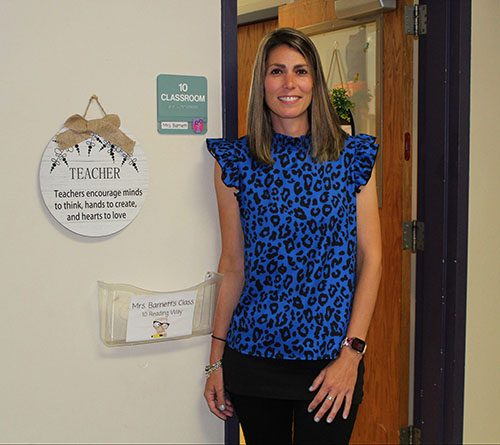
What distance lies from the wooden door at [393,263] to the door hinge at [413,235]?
0.15 ft

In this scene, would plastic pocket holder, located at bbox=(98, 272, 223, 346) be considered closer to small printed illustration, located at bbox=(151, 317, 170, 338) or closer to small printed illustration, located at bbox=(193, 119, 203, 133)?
small printed illustration, located at bbox=(151, 317, 170, 338)

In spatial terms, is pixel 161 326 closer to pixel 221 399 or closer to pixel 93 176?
pixel 221 399

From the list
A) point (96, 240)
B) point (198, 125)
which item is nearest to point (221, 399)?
point (96, 240)

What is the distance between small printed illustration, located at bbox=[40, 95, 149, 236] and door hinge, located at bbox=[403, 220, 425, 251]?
1095 millimetres

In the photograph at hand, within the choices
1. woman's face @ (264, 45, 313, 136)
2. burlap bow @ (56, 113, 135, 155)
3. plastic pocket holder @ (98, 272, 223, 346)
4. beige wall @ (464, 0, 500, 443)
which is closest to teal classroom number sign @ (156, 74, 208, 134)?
burlap bow @ (56, 113, 135, 155)

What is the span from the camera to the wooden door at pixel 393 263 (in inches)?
94.3

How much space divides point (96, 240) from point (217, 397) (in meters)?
0.54

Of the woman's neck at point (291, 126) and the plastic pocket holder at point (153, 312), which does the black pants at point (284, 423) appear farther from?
the woman's neck at point (291, 126)

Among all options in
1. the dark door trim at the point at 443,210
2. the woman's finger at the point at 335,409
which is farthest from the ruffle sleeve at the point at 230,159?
Answer: the dark door trim at the point at 443,210

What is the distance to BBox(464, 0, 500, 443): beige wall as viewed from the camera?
222cm

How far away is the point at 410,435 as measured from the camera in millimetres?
2420

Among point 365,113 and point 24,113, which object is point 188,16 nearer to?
point 24,113

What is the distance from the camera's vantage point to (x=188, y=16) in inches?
67.8

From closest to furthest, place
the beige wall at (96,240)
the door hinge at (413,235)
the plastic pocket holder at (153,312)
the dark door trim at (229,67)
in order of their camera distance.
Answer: the beige wall at (96,240) → the plastic pocket holder at (153,312) → the dark door trim at (229,67) → the door hinge at (413,235)
